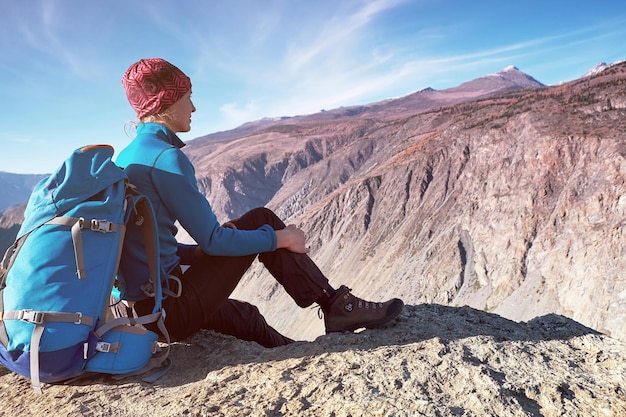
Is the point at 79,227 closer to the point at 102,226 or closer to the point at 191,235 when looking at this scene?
the point at 102,226

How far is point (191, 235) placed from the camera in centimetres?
252

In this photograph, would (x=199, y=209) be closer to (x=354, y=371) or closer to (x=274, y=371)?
(x=274, y=371)

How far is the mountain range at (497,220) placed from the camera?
2545cm

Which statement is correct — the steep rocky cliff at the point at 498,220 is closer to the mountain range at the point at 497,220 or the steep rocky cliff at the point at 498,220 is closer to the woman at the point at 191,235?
the mountain range at the point at 497,220

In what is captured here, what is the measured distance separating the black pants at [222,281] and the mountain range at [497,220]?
→ 74.5ft

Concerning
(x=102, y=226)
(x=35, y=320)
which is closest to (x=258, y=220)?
(x=102, y=226)

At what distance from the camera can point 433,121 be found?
6119 cm

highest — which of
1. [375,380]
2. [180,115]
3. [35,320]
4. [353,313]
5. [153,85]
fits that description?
[153,85]

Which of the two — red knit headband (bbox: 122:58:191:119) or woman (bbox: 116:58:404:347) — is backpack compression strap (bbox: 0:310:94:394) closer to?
woman (bbox: 116:58:404:347)

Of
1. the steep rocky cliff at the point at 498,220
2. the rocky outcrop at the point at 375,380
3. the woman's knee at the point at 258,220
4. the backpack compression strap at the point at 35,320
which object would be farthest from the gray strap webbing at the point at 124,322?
the steep rocky cliff at the point at 498,220

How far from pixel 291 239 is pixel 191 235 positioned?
65cm

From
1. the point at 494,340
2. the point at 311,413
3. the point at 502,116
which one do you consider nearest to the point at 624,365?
the point at 494,340

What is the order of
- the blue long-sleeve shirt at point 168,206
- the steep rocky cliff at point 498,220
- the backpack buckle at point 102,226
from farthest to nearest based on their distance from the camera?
the steep rocky cliff at point 498,220, the blue long-sleeve shirt at point 168,206, the backpack buckle at point 102,226

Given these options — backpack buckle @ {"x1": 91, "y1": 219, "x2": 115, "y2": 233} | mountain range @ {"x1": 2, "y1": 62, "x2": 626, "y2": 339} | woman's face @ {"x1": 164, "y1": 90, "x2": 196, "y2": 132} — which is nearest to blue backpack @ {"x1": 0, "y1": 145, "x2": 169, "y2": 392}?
backpack buckle @ {"x1": 91, "y1": 219, "x2": 115, "y2": 233}
